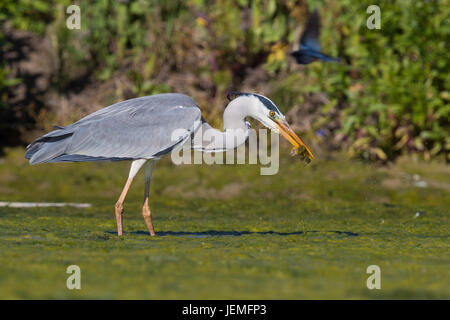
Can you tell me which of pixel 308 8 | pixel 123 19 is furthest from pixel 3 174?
pixel 308 8

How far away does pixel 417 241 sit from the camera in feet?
22.9

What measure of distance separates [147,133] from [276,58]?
5.10 meters

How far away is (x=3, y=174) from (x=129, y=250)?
16.5 feet

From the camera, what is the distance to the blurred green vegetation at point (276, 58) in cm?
1057

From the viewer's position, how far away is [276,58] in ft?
39.7

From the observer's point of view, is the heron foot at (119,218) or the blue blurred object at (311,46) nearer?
the heron foot at (119,218)

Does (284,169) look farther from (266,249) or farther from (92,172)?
(266,249)

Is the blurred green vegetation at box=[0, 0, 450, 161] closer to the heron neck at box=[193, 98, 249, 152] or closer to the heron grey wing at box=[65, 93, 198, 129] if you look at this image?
the heron neck at box=[193, 98, 249, 152]

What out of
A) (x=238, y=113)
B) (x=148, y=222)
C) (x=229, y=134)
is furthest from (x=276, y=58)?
(x=148, y=222)

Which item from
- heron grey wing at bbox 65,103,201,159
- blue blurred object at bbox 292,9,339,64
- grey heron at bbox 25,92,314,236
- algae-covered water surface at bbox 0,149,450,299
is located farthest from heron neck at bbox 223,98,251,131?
blue blurred object at bbox 292,9,339,64

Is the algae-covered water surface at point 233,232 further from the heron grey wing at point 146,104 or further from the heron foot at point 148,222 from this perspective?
the heron grey wing at point 146,104

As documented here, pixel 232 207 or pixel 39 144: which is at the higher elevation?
pixel 39 144

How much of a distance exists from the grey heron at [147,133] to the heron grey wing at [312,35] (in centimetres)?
354

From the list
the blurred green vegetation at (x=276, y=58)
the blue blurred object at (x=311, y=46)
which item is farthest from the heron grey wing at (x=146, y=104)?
the blurred green vegetation at (x=276, y=58)
